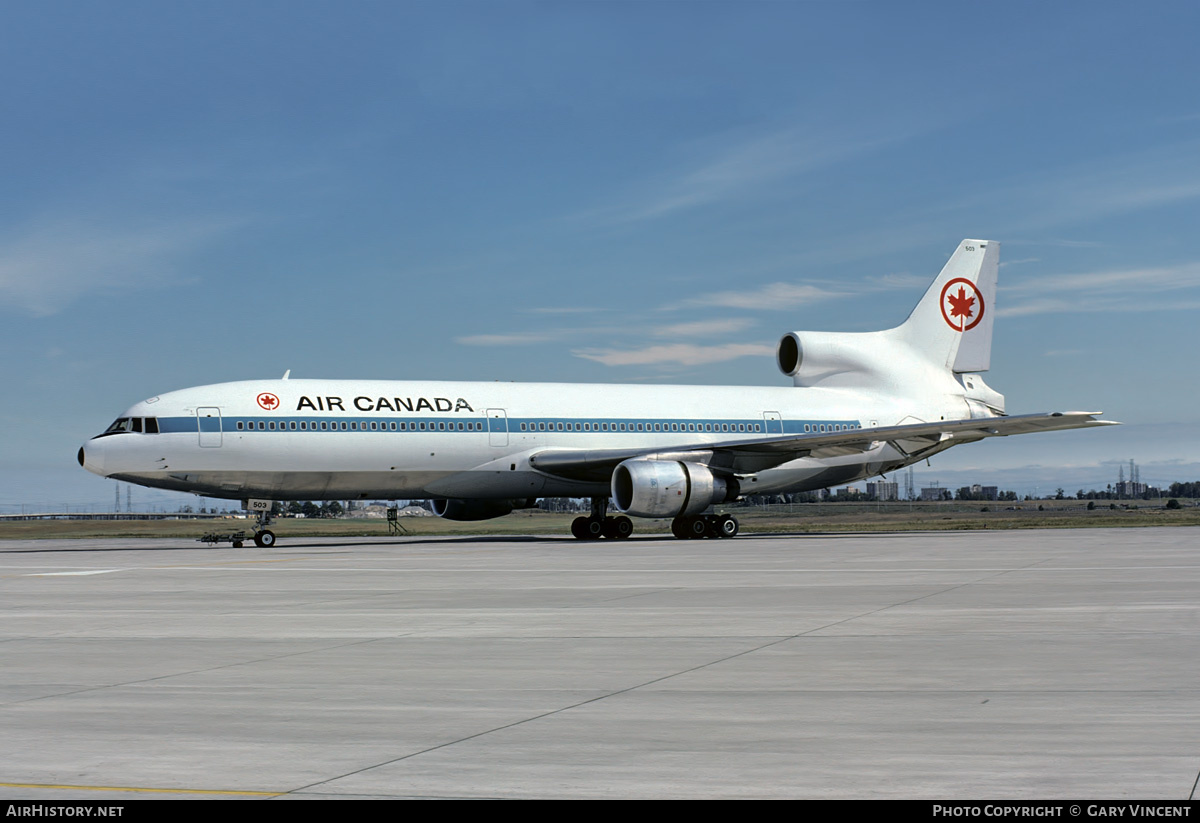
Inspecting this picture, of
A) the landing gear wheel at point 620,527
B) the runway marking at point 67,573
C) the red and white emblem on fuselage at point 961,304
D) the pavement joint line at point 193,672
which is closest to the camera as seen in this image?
the pavement joint line at point 193,672

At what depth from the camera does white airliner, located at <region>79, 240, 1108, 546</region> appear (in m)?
32.9

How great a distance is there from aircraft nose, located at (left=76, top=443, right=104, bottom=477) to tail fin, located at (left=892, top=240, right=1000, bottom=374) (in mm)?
28752

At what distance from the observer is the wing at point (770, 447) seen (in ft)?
120

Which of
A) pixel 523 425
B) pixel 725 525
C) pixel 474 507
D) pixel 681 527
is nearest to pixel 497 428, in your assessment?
pixel 523 425

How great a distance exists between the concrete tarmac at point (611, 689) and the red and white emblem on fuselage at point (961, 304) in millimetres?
29532

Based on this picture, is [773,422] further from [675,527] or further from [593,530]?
[593,530]

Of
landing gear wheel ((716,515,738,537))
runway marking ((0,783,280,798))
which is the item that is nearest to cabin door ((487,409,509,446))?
landing gear wheel ((716,515,738,537))

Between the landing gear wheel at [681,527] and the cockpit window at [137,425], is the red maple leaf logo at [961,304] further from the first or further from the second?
the cockpit window at [137,425]

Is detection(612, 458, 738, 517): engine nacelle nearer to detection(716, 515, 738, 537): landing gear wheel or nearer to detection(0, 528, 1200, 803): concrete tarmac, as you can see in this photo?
detection(716, 515, 738, 537): landing gear wheel

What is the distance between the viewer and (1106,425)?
1442 inches

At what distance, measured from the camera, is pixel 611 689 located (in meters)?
8.48

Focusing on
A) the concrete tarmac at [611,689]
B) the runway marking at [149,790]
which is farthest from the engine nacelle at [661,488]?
the runway marking at [149,790]
